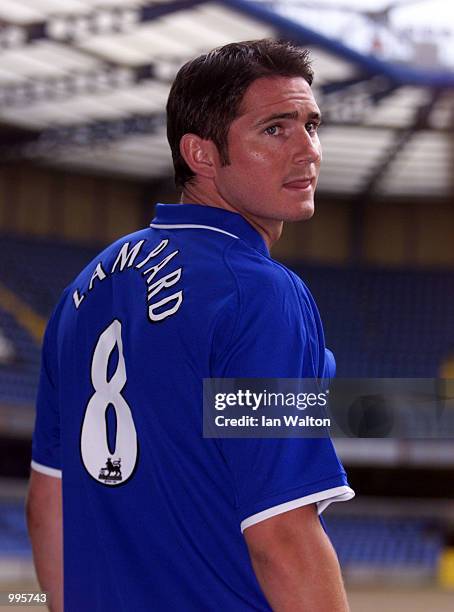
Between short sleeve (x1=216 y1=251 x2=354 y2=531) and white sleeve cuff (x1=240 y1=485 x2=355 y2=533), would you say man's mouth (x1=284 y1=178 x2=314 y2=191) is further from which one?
white sleeve cuff (x1=240 y1=485 x2=355 y2=533)

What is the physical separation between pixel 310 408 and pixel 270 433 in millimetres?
113

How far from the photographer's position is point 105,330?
5.27 feet

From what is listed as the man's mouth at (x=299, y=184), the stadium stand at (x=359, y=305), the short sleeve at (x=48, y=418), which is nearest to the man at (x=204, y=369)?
the man's mouth at (x=299, y=184)

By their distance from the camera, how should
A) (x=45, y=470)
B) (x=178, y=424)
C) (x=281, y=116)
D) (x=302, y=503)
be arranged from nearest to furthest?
1. (x=302, y=503)
2. (x=178, y=424)
3. (x=281, y=116)
4. (x=45, y=470)

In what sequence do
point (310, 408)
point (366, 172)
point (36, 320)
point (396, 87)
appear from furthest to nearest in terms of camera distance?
point (366, 172) < point (36, 320) < point (396, 87) < point (310, 408)

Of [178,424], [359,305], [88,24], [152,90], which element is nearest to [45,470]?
[178,424]

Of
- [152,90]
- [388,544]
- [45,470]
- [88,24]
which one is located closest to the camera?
[45,470]

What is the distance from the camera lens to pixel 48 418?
1.87m

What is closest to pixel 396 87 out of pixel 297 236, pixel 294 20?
pixel 294 20

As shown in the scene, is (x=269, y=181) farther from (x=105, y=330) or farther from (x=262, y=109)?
(x=105, y=330)

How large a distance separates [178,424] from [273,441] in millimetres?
160

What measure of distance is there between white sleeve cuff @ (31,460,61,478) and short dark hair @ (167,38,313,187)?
690mm

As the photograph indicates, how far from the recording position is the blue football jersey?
1.34 m

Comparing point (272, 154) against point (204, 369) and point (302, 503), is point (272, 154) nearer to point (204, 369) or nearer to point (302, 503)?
point (204, 369)
